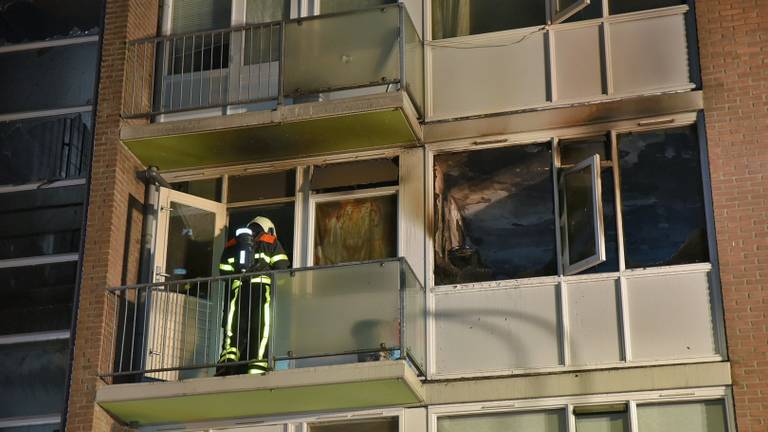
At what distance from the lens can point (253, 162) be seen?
1659cm

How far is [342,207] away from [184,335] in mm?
2347

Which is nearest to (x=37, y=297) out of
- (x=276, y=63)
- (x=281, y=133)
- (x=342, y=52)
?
(x=281, y=133)

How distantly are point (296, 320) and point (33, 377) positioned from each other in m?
4.15

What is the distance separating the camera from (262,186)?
16516 mm

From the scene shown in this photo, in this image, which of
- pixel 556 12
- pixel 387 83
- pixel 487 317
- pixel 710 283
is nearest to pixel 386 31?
pixel 387 83

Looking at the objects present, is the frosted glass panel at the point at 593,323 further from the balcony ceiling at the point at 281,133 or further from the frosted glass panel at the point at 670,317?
the balcony ceiling at the point at 281,133

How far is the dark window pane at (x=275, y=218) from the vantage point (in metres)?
16.1

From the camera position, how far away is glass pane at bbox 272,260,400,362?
47.5 feet

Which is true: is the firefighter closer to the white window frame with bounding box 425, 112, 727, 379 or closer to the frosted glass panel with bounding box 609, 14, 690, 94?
the white window frame with bounding box 425, 112, 727, 379

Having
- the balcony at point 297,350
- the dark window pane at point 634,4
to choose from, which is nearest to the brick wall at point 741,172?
the dark window pane at point 634,4

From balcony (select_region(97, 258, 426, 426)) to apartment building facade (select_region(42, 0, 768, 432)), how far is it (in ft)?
0.10

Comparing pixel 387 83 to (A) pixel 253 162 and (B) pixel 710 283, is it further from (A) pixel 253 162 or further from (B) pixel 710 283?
(B) pixel 710 283

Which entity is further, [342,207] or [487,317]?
[342,207]

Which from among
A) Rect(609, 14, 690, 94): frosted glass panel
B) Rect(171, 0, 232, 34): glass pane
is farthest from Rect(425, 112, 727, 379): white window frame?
Rect(171, 0, 232, 34): glass pane
